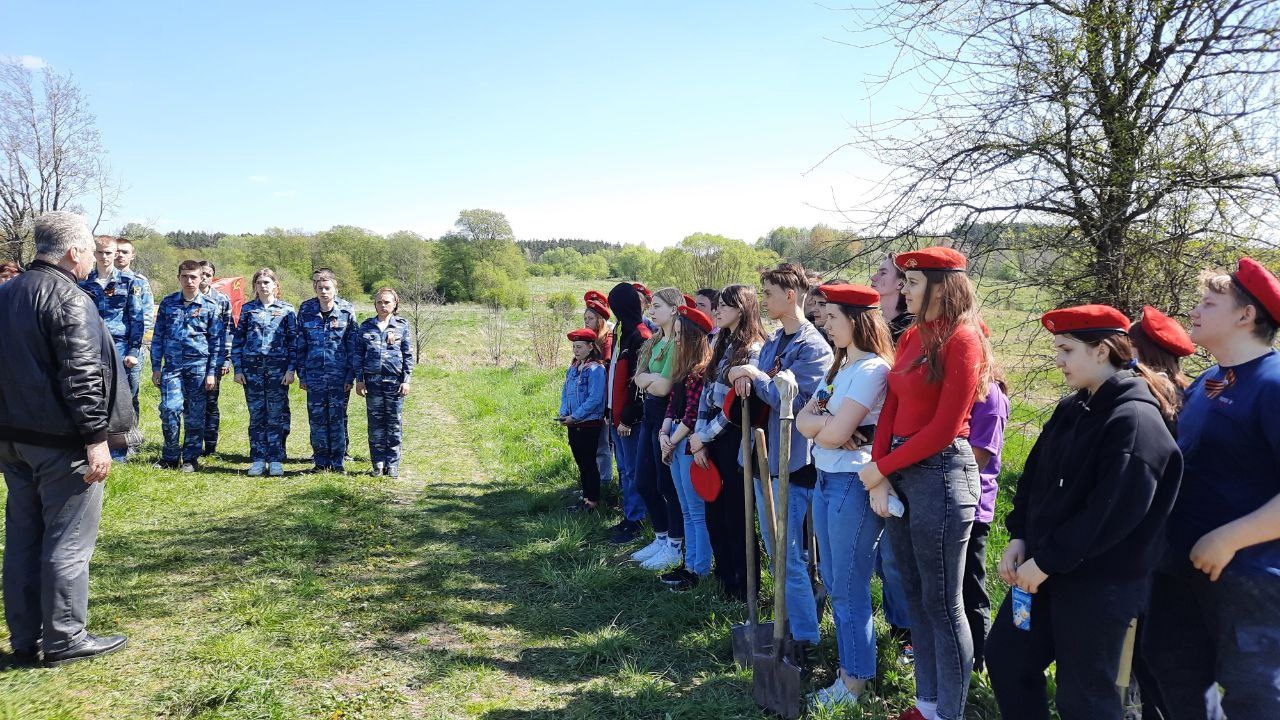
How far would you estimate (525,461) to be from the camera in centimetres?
884

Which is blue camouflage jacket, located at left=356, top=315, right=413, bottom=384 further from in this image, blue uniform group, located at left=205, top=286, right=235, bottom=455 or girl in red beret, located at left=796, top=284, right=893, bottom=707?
girl in red beret, located at left=796, top=284, right=893, bottom=707

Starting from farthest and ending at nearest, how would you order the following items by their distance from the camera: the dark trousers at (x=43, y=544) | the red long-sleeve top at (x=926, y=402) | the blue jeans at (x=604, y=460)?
the blue jeans at (x=604, y=460) < the dark trousers at (x=43, y=544) < the red long-sleeve top at (x=926, y=402)

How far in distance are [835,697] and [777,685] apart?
0.28m

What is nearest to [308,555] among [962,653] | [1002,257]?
[962,653]

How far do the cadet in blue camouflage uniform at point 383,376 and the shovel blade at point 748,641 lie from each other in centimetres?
531

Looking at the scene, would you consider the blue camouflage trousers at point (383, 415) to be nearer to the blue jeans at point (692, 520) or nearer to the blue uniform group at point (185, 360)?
the blue uniform group at point (185, 360)

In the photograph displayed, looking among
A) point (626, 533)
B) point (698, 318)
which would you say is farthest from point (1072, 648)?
point (626, 533)

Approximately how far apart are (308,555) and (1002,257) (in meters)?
6.19

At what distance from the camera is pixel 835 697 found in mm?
3303

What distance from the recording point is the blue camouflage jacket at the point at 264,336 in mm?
7969

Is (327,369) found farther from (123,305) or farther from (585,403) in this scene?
(585,403)

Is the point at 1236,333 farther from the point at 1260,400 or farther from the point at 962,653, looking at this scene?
the point at 962,653

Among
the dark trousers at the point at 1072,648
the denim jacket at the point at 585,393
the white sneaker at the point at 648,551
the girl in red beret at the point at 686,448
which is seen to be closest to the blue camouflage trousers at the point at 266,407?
the denim jacket at the point at 585,393

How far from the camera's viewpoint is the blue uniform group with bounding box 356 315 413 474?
7.87m
